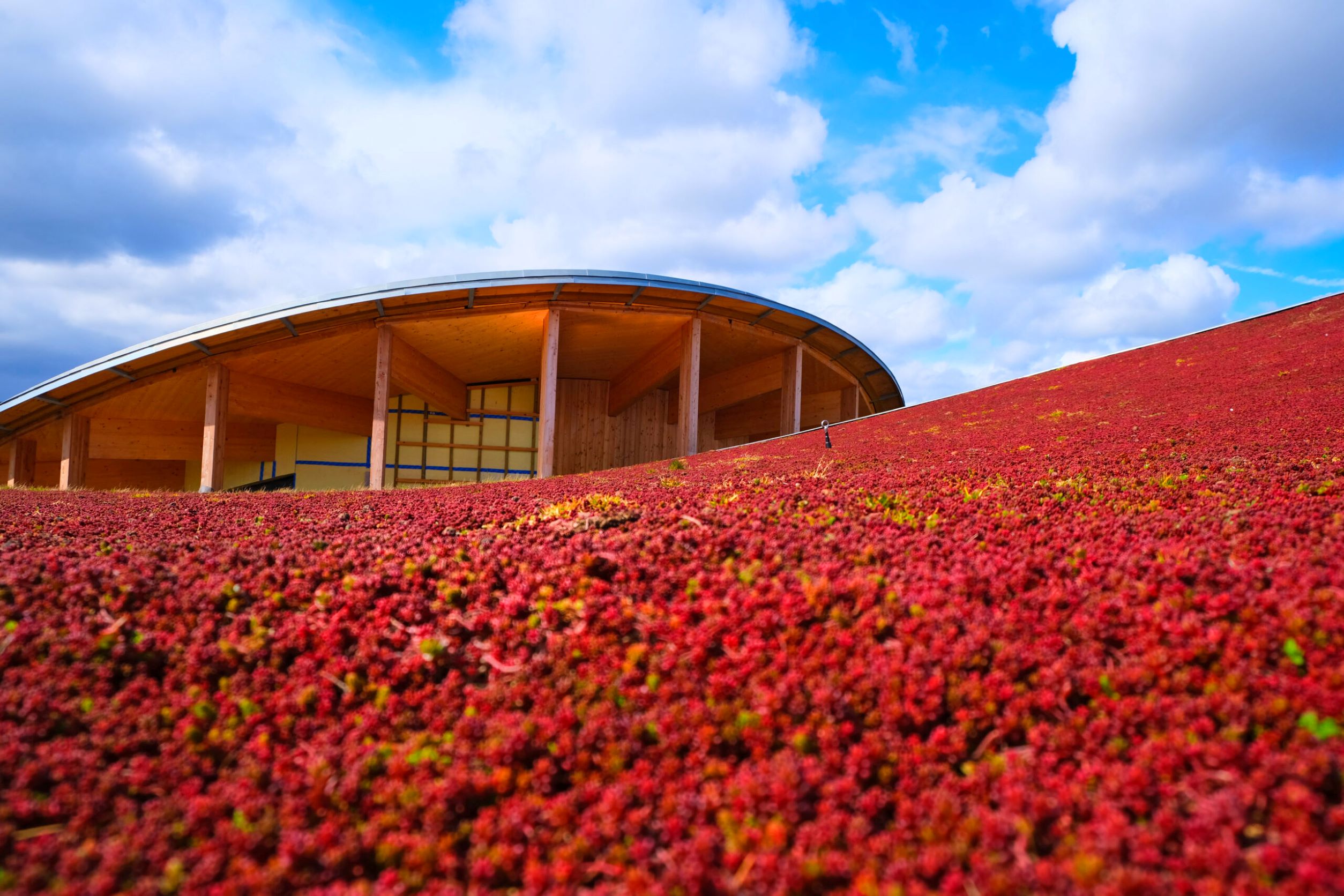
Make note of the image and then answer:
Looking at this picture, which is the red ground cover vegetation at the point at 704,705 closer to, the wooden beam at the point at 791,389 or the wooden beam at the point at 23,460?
the wooden beam at the point at 791,389

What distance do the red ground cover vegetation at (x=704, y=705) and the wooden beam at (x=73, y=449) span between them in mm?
16177

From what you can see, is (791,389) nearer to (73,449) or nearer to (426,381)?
(426,381)

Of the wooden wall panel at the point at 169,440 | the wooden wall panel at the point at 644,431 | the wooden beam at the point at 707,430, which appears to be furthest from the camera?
the wooden beam at the point at 707,430

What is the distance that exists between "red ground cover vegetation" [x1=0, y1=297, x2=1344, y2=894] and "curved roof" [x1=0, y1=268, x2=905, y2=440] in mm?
9896

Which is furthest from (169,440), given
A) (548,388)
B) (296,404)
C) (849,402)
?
(849,402)

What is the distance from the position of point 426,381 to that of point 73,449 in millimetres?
8280

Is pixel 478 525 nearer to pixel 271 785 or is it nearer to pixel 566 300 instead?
pixel 271 785

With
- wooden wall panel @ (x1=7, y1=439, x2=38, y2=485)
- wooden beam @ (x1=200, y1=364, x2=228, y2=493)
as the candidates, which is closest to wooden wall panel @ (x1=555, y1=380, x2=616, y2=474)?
wooden beam @ (x1=200, y1=364, x2=228, y2=493)

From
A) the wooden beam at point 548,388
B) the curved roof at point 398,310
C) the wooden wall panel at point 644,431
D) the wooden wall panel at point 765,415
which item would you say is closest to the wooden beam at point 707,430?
the wooden wall panel at point 765,415

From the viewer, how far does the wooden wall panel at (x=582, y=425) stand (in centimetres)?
2161

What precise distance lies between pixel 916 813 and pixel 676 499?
3234mm

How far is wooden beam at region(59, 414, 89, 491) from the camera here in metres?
16.6

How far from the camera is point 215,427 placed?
14.1 meters

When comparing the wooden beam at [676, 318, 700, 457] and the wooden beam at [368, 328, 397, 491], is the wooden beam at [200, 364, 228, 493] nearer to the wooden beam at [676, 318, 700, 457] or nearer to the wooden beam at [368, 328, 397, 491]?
the wooden beam at [368, 328, 397, 491]
